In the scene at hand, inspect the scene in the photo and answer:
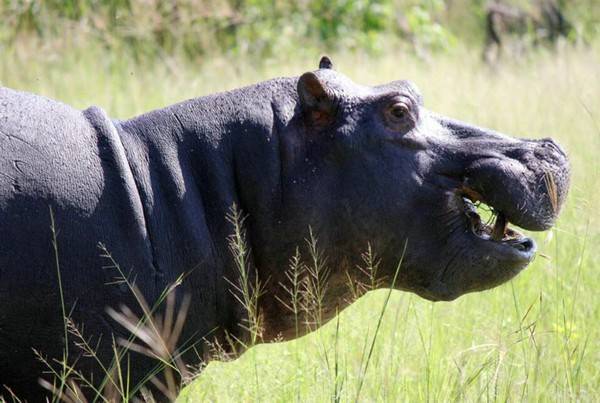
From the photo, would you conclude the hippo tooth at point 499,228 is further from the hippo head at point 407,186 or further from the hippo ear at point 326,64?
the hippo ear at point 326,64

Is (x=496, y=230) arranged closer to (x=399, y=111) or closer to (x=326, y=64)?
(x=399, y=111)

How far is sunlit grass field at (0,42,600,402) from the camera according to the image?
385 cm

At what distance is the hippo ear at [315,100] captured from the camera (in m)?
3.60

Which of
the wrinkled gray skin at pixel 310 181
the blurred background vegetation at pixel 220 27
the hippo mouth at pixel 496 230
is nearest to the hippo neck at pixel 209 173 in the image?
the wrinkled gray skin at pixel 310 181

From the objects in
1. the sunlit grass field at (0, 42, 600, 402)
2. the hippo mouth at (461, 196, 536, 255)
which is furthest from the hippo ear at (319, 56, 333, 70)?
the sunlit grass field at (0, 42, 600, 402)

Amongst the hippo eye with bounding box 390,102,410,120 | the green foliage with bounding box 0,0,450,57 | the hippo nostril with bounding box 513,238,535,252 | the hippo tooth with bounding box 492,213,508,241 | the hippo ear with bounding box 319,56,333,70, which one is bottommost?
the green foliage with bounding box 0,0,450,57

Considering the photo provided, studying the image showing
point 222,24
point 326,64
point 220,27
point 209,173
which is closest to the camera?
point 209,173

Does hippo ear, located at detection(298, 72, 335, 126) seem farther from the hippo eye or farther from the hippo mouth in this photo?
→ the hippo mouth

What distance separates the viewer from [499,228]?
3627mm

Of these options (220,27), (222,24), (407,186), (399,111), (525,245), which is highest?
(399,111)

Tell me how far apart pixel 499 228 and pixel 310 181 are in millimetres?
636

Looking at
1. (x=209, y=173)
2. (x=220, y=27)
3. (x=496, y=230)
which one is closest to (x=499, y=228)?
(x=496, y=230)

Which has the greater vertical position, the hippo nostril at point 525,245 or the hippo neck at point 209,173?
the hippo neck at point 209,173

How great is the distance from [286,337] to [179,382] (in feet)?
1.50
